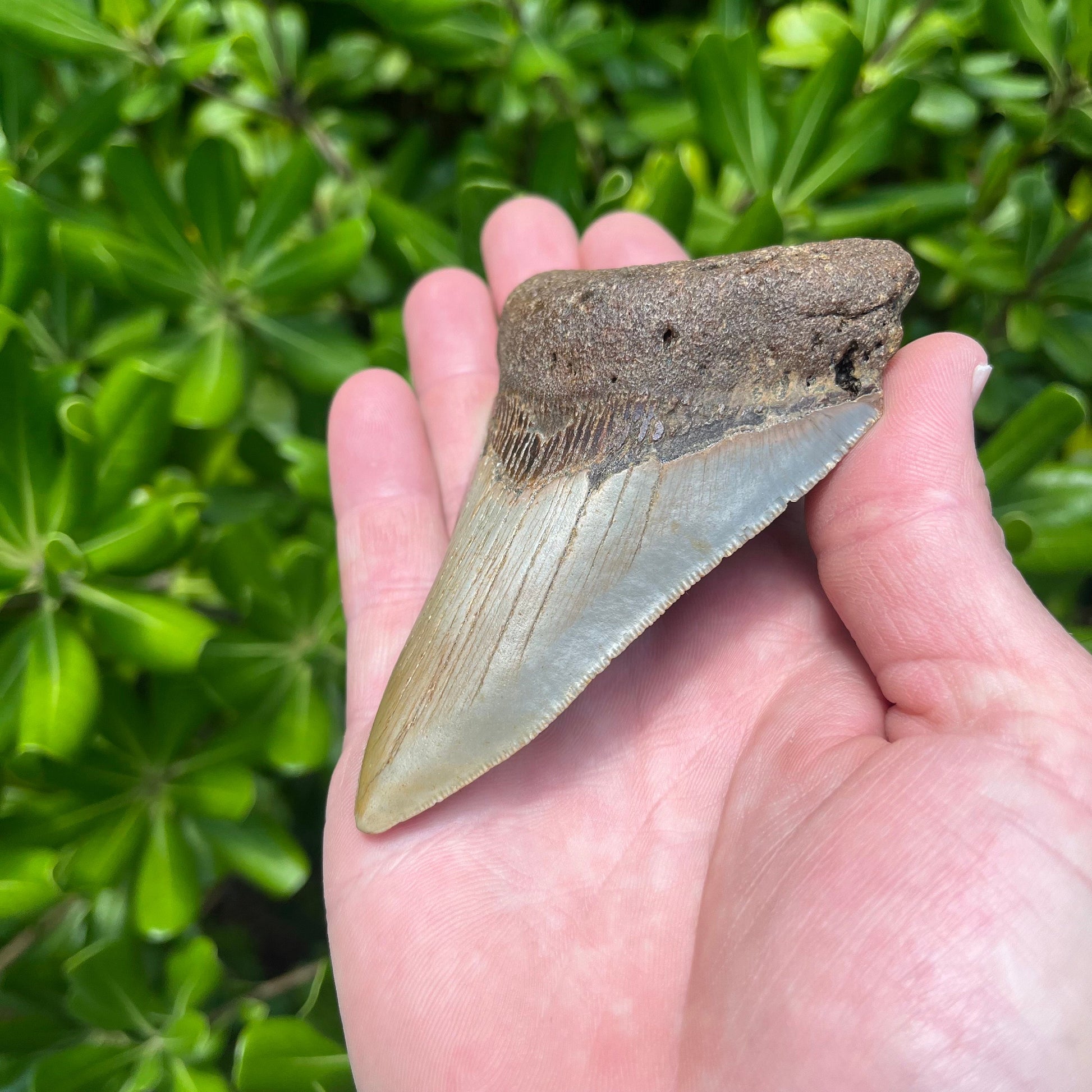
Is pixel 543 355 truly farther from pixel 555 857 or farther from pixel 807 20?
pixel 807 20

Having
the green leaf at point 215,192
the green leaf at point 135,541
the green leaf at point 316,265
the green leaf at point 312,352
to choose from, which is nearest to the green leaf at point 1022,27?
the green leaf at point 316,265

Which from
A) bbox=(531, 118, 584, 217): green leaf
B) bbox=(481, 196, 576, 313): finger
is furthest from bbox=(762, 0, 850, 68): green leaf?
bbox=(481, 196, 576, 313): finger

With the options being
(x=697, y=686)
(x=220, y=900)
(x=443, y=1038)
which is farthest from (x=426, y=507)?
(x=220, y=900)

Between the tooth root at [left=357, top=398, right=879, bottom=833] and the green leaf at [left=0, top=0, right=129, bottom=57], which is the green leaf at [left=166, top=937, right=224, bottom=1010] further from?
the green leaf at [left=0, top=0, right=129, bottom=57]

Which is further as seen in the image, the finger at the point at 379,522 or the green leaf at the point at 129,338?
the green leaf at the point at 129,338

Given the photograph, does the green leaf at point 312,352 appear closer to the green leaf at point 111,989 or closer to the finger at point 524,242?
the finger at point 524,242

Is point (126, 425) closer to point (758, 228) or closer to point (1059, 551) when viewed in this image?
point (758, 228)
